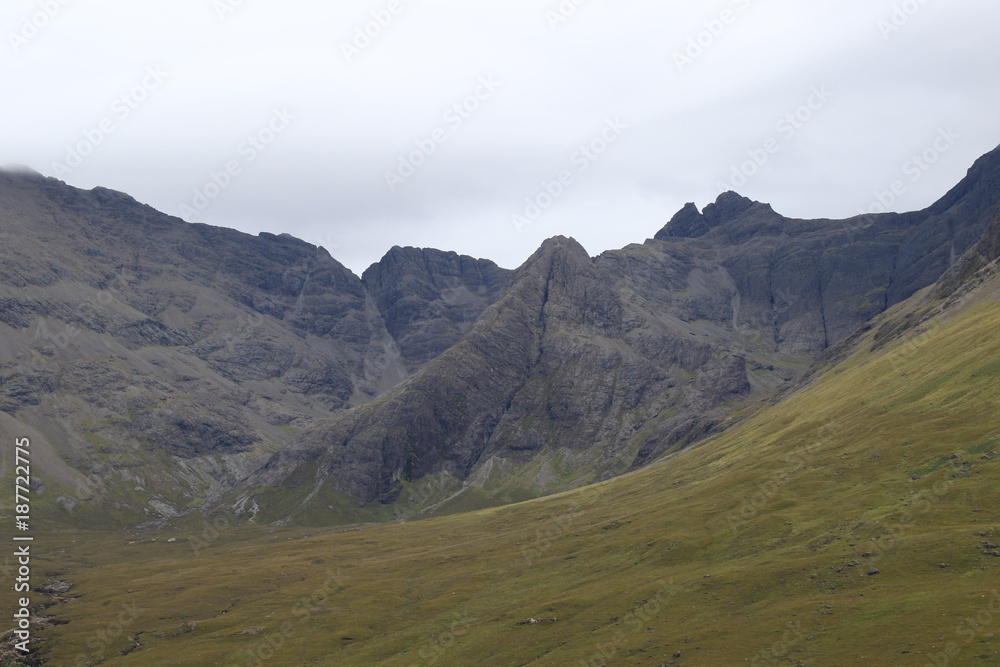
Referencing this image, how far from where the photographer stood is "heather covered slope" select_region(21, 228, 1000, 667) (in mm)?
69188

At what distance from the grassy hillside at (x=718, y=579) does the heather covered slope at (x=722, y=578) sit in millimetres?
361

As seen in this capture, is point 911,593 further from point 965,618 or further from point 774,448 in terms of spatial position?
point 774,448

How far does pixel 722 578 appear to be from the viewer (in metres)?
89.6

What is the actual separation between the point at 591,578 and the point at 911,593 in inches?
2071

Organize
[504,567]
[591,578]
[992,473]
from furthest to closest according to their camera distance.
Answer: [504,567] → [591,578] → [992,473]

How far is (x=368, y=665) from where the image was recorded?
93.8 metres

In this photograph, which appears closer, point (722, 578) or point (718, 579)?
point (722, 578)

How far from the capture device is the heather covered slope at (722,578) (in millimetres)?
69188

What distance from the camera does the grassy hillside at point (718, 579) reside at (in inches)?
2726

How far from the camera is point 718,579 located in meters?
89.8

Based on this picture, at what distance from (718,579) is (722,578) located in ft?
1.68

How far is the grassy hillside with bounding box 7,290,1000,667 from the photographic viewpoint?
69250 mm

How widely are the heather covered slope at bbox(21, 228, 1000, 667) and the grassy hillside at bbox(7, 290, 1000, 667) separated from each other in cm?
36

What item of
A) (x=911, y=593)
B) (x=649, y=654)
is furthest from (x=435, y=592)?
(x=911, y=593)
